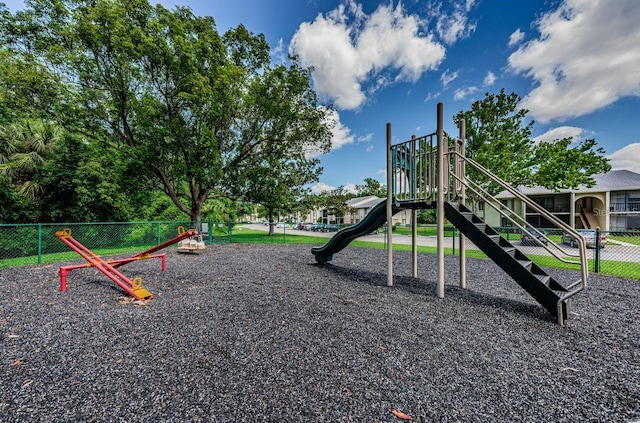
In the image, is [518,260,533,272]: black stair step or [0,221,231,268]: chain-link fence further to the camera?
[0,221,231,268]: chain-link fence

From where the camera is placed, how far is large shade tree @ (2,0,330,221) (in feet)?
32.3

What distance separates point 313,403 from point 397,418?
58 cm

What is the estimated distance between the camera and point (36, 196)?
1109cm

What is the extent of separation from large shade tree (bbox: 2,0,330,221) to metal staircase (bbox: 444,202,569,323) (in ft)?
33.7

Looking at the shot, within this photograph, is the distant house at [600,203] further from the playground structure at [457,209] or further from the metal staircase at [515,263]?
the metal staircase at [515,263]

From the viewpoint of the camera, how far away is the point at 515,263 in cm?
355

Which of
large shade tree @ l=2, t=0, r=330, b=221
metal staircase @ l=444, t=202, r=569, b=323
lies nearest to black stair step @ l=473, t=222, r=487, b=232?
metal staircase @ l=444, t=202, r=569, b=323

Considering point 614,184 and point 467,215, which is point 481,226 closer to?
point 467,215

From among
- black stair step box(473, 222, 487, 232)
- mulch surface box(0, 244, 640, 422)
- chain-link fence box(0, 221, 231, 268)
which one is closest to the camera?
mulch surface box(0, 244, 640, 422)

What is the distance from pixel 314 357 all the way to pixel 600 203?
29810mm

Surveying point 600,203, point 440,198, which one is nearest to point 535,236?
point 440,198

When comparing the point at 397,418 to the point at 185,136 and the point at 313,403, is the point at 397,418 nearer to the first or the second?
the point at 313,403

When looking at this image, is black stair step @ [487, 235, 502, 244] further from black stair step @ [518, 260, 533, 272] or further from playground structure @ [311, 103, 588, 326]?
black stair step @ [518, 260, 533, 272]

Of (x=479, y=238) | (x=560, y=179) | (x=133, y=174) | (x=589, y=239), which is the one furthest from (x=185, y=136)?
(x=560, y=179)
